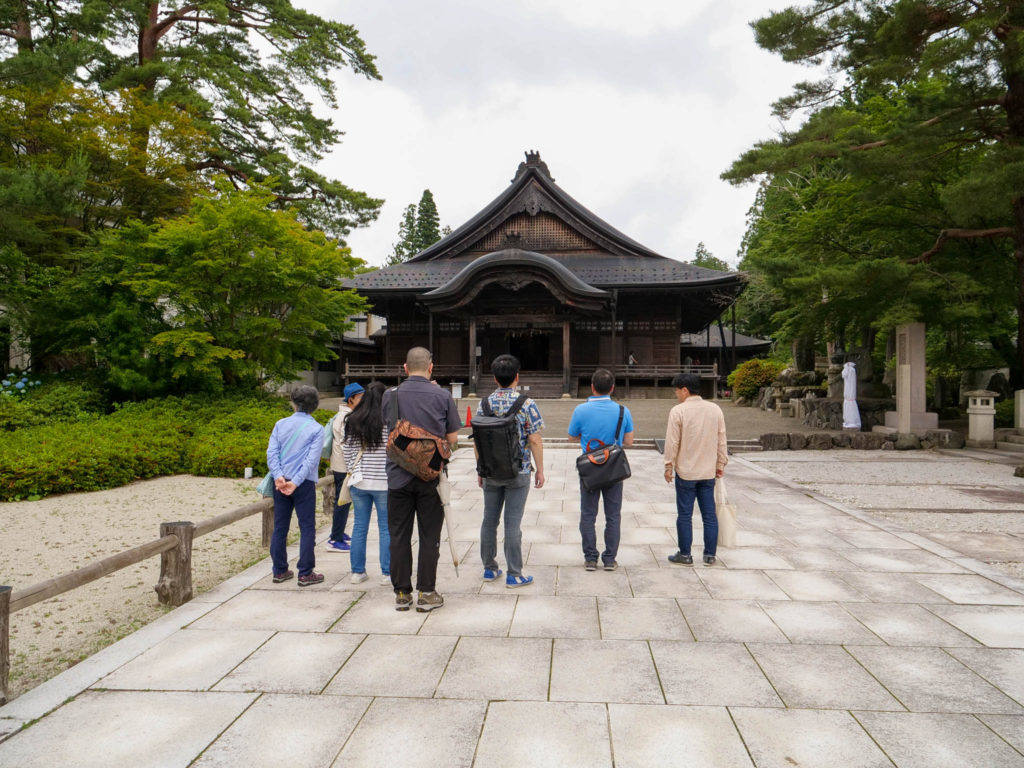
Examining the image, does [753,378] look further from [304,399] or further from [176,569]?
[176,569]

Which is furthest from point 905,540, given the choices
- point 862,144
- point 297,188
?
point 297,188

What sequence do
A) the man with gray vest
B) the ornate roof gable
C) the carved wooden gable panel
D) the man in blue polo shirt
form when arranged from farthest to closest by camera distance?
the carved wooden gable panel
the ornate roof gable
the man in blue polo shirt
the man with gray vest

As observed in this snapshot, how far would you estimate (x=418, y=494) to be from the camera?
3.69 m

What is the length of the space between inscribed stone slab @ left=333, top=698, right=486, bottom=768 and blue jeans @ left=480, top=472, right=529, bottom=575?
1.56 metres

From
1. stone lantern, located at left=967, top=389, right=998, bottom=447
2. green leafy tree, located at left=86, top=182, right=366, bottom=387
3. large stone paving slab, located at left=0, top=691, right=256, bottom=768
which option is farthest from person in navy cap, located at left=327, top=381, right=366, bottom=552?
stone lantern, located at left=967, top=389, right=998, bottom=447

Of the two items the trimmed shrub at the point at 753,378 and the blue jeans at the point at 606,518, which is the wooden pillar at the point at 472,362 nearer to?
the trimmed shrub at the point at 753,378

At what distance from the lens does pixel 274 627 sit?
357cm

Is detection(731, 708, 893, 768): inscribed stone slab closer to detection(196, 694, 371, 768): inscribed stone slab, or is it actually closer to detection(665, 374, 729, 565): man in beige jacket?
detection(196, 694, 371, 768): inscribed stone slab

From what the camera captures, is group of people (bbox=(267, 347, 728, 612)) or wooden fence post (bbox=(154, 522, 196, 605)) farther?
wooden fence post (bbox=(154, 522, 196, 605))

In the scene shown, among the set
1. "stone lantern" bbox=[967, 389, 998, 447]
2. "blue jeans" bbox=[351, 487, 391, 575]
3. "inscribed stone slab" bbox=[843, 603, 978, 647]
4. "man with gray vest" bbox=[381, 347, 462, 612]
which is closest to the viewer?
"inscribed stone slab" bbox=[843, 603, 978, 647]

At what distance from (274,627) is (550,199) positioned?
26197mm

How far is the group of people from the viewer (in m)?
3.71

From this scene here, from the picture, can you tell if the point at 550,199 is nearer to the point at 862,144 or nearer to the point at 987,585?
the point at 862,144

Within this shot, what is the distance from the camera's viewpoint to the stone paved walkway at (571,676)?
2355mm
